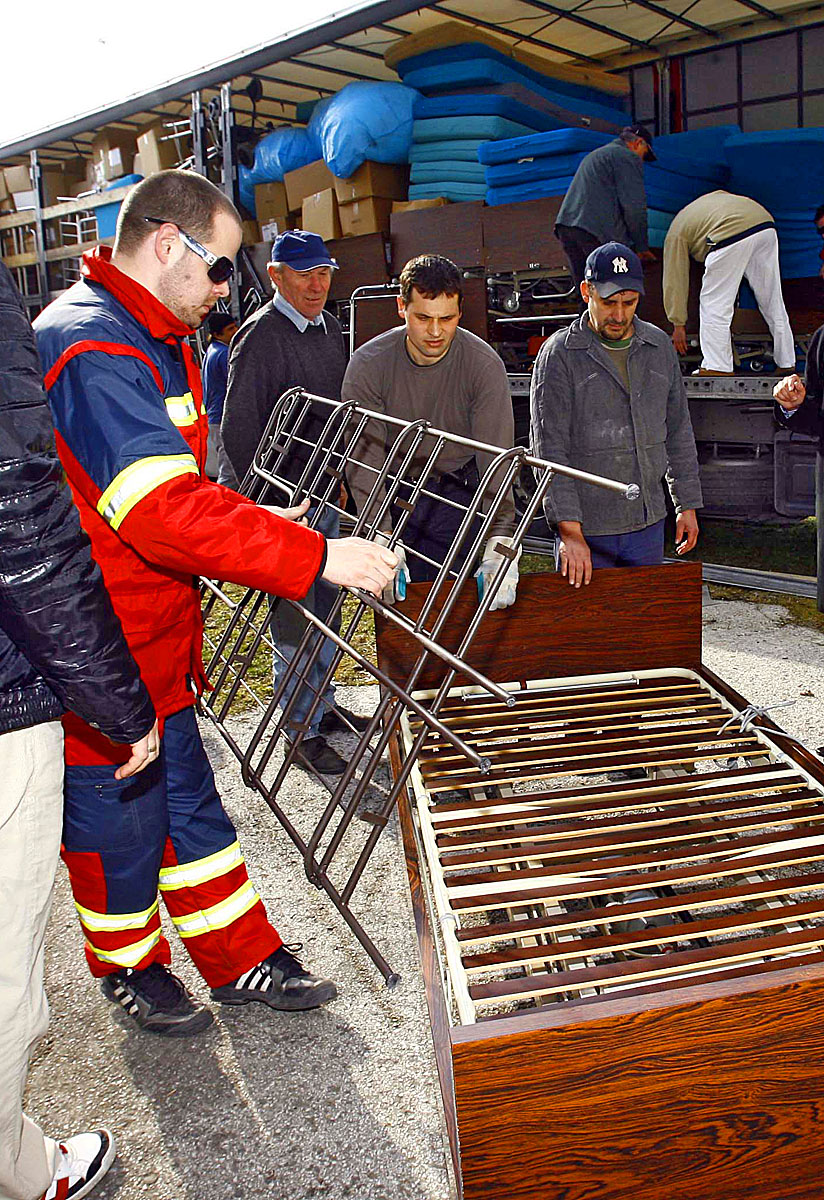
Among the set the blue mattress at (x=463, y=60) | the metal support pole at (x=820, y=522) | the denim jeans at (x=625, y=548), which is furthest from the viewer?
the blue mattress at (x=463, y=60)

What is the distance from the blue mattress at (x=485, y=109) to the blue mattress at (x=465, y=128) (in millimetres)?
32

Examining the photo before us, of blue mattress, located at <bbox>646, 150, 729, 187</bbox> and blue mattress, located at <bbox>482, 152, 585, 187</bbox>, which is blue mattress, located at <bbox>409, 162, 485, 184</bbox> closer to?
blue mattress, located at <bbox>482, 152, 585, 187</bbox>

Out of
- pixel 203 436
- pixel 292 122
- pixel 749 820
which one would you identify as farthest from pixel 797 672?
pixel 292 122

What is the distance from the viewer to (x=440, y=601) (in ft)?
10.7

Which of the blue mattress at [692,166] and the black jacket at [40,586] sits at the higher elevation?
the blue mattress at [692,166]

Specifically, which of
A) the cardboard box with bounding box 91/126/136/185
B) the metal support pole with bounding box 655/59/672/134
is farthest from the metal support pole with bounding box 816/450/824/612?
the cardboard box with bounding box 91/126/136/185

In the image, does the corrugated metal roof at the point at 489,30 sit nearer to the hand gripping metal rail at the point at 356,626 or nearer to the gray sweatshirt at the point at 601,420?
the gray sweatshirt at the point at 601,420

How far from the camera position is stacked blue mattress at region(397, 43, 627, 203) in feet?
20.5

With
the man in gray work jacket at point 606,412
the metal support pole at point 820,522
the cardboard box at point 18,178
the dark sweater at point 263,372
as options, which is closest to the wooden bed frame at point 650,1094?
the man in gray work jacket at point 606,412

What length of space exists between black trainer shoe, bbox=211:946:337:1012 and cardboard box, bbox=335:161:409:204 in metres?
5.81

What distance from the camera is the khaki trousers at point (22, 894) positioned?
Result: 161cm

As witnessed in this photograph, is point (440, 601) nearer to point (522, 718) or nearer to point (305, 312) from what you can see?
point (522, 718)

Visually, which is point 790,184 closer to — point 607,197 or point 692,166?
point 692,166

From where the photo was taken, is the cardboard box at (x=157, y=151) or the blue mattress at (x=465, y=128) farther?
the cardboard box at (x=157, y=151)
